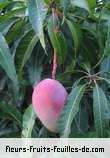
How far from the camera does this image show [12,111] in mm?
1202

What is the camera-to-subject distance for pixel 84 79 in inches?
46.3

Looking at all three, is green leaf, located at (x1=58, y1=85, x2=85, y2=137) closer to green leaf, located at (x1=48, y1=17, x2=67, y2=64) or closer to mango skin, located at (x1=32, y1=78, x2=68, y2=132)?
mango skin, located at (x1=32, y1=78, x2=68, y2=132)

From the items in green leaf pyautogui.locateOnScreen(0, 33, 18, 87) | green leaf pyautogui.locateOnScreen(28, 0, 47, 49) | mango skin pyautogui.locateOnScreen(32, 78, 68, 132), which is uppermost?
green leaf pyautogui.locateOnScreen(28, 0, 47, 49)

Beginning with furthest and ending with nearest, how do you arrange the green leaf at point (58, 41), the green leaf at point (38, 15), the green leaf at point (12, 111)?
the green leaf at point (12, 111) → the green leaf at point (58, 41) → the green leaf at point (38, 15)

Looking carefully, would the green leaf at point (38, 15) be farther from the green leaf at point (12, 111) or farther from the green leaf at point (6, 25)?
the green leaf at point (12, 111)

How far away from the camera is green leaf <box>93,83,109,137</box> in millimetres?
1034

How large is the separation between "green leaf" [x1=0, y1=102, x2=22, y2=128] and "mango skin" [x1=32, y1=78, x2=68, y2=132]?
7.0 inches

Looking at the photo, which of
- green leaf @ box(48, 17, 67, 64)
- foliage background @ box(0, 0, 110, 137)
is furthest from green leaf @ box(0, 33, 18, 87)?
green leaf @ box(48, 17, 67, 64)

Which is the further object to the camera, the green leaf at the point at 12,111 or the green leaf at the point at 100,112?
the green leaf at the point at 12,111

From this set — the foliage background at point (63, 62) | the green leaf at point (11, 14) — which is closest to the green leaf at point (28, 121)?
the foliage background at point (63, 62)

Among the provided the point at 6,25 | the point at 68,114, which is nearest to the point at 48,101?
the point at 68,114

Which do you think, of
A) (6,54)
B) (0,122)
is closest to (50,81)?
(6,54)

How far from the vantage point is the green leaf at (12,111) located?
1.20 m

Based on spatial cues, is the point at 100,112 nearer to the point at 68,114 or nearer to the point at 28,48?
the point at 68,114
